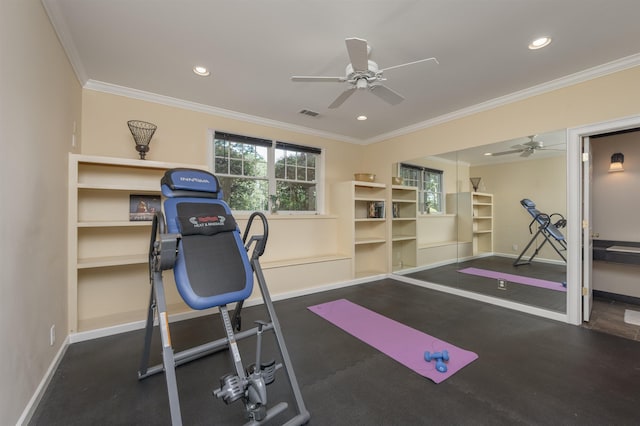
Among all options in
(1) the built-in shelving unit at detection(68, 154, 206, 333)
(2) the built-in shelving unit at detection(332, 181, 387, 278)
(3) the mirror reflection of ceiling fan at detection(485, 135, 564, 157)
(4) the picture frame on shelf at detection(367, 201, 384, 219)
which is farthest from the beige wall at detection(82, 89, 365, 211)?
(3) the mirror reflection of ceiling fan at detection(485, 135, 564, 157)

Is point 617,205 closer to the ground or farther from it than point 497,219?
farther from it

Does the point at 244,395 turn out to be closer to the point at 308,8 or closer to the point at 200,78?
the point at 308,8

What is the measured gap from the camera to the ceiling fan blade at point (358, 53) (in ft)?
6.20

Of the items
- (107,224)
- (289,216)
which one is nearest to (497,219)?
(289,216)

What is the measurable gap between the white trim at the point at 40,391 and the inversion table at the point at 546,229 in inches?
202

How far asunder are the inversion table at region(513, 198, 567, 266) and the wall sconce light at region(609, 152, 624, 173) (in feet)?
4.77

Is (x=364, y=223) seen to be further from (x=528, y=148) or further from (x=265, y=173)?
(x=528, y=148)

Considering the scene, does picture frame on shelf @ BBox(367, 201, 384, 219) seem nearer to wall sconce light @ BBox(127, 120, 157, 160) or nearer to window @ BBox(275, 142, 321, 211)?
window @ BBox(275, 142, 321, 211)

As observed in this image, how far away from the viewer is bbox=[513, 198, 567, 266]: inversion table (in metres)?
3.30

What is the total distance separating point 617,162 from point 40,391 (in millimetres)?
6832

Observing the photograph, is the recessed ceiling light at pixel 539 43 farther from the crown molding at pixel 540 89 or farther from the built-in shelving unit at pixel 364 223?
the built-in shelving unit at pixel 364 223

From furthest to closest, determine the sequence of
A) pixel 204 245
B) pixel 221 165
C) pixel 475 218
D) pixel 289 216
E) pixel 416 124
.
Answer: pixel 416 124 < pixel 289 216 < pixel 475 218 < pixel 221 165 < pixel 204 245

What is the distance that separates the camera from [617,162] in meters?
3.79

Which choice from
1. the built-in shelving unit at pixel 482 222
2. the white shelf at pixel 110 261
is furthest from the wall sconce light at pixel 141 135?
the built-in shelving unit at pixel 482 222
